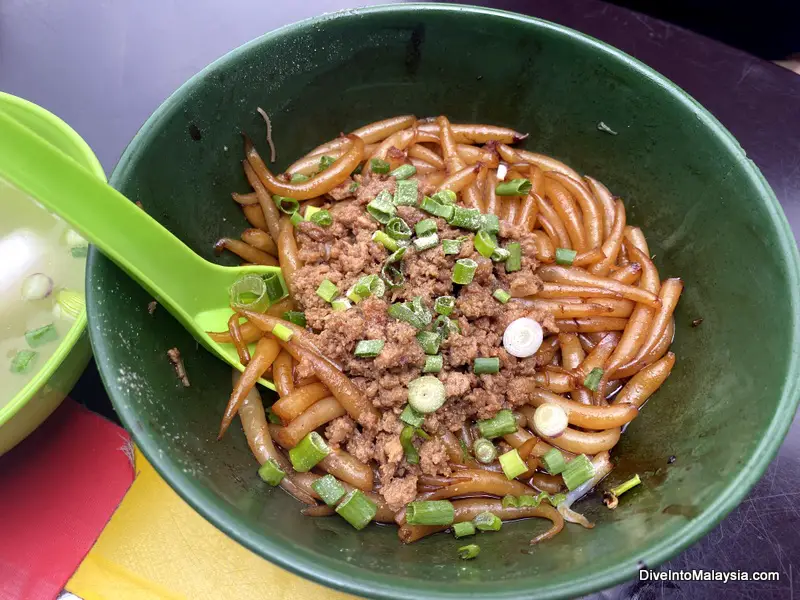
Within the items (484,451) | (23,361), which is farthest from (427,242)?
(23,361)

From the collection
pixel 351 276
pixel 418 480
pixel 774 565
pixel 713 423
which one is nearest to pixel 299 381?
pixel 351 276

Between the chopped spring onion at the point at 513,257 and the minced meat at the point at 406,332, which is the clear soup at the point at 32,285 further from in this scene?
the chopped spring onion at the point at 513,257

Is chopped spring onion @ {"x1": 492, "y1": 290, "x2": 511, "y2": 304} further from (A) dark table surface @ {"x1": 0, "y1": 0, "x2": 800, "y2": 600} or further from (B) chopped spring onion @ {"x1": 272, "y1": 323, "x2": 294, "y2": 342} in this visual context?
(A) dark table surface @ {"x1": 0, "y1": 0, "x2": 800, "y2": 600}

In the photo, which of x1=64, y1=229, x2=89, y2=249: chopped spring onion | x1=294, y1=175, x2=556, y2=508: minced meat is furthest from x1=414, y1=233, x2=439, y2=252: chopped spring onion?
x1=64, y1=229, x2=89, y2=249: chopped spring onion

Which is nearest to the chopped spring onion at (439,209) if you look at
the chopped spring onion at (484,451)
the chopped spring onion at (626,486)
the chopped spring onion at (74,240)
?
the chopped spring onion at (484,451)

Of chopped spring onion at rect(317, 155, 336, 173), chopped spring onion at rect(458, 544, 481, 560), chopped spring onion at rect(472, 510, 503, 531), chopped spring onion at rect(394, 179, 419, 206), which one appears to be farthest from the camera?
chopped spring onion at rect(317, 155, 336, 173)

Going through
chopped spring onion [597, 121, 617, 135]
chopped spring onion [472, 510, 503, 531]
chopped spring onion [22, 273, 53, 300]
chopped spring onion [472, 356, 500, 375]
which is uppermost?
chopped spring onion [597, 121, 617, 135]
